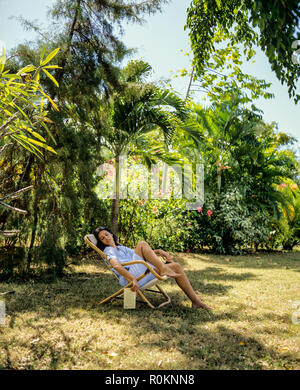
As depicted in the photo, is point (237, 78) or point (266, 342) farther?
point (237, 78)

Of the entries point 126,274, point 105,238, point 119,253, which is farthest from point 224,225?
point 126,274

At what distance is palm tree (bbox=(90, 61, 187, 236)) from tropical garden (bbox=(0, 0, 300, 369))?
1.2 inches

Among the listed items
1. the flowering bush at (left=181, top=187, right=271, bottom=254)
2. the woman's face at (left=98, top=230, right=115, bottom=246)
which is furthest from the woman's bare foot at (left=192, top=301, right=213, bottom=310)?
the flowering bush at (left=181, top=187, right=271, bottom=254)

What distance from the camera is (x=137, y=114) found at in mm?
6906

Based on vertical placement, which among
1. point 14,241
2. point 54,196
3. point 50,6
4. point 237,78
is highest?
point 237,78

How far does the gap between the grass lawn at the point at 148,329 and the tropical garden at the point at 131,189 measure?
→ 22 mm

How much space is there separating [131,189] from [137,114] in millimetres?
2035

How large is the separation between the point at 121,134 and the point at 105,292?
3.49 metres

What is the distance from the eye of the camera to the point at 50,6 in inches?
217
